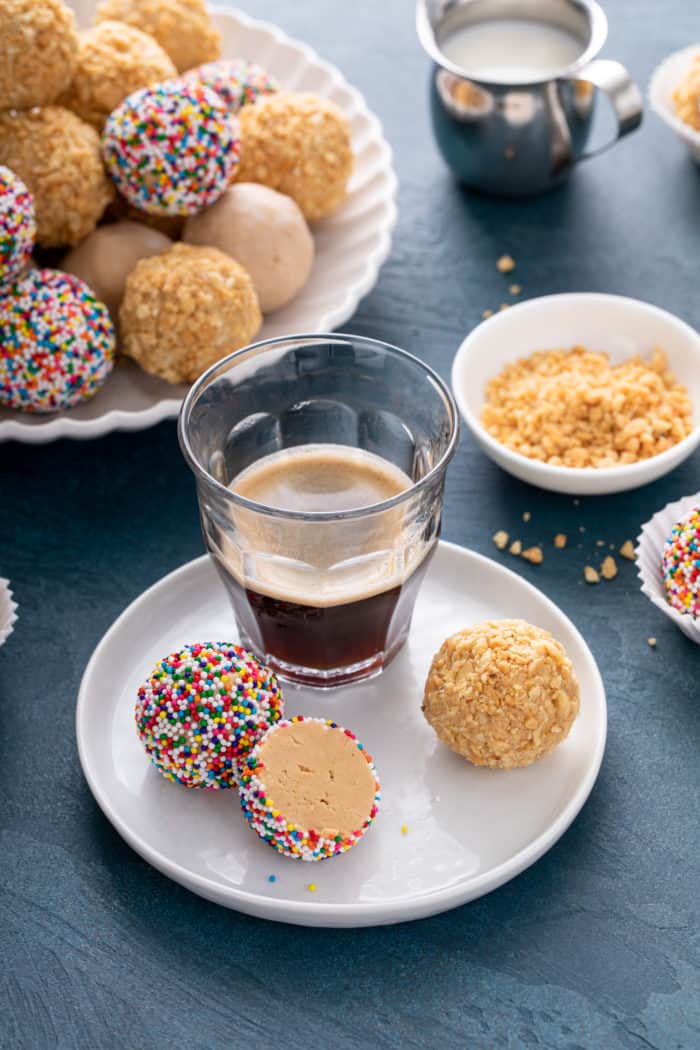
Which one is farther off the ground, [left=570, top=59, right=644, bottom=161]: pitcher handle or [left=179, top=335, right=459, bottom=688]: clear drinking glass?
[left=570, top=59, right=644, bottom=161]: pitcher handle

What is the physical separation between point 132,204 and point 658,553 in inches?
36.2

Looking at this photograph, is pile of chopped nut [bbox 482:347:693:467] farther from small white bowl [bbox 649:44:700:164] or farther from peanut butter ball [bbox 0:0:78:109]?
peanut butter ball [bbox 0:0:78:109]

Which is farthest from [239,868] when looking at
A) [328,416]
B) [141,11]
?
[141,11]

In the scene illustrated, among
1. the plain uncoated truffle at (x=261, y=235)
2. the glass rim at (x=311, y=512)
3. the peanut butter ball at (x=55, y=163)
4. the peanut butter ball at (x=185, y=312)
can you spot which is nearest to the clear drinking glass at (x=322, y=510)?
the glass rim at (x=311, y=512)

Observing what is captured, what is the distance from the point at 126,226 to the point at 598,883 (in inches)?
44.7

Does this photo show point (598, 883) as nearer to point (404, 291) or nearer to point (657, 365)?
point (657, 365)

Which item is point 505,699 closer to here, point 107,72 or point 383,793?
point 383,793

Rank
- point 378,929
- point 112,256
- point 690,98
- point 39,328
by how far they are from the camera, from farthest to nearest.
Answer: point 690,98 < point 112,256 < point 39,328 < point 378,929

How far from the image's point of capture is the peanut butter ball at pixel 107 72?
1855mm

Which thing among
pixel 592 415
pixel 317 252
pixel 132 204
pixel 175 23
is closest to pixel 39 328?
pixel 132 204

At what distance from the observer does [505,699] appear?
1.35 meters

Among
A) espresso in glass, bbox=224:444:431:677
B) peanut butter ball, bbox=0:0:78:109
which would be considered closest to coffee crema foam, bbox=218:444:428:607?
espresso in glass, bbox=224:444:431:677

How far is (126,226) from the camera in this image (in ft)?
6.08

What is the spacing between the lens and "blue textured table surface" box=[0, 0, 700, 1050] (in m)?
1.25
